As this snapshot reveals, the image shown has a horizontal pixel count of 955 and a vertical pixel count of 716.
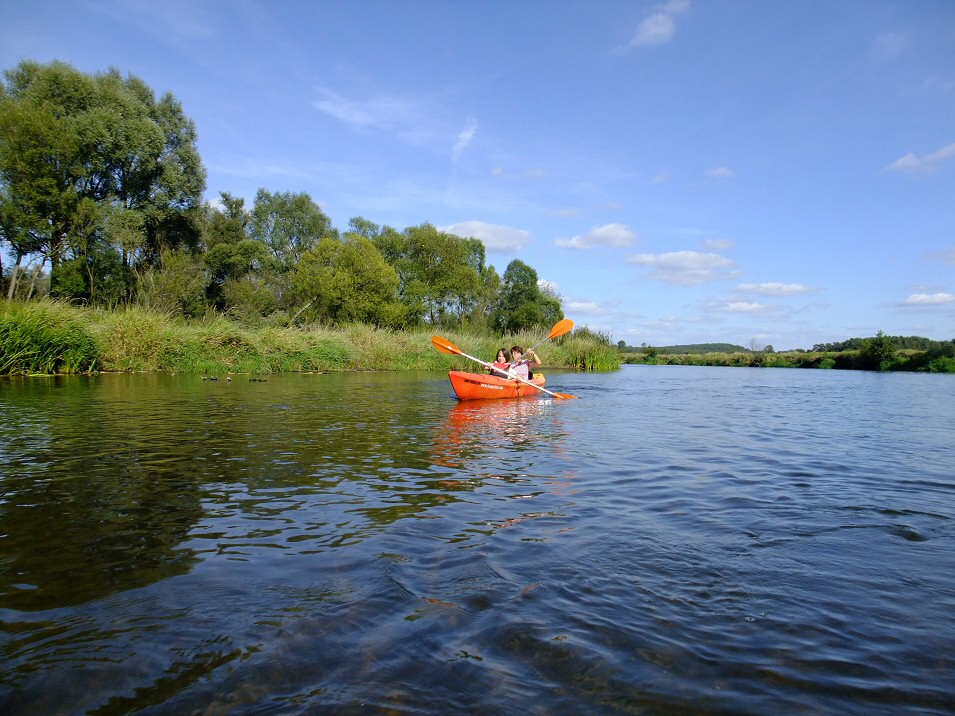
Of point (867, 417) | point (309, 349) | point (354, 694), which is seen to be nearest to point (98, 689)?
point (354, 694)

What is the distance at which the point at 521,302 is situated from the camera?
52.9 m

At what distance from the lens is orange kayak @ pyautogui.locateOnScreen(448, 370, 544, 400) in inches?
531

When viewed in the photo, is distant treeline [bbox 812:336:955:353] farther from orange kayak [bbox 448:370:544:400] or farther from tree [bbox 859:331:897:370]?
orange kayak [bbox 448:370:544:400]

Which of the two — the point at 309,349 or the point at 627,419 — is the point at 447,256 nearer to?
the point at 309,349

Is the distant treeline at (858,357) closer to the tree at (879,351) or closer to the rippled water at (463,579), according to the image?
the tree at (879,351)

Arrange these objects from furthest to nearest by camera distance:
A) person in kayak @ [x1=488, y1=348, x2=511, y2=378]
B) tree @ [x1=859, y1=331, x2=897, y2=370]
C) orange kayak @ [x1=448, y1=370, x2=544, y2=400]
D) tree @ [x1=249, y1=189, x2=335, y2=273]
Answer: tree @ [x1=249, y1=189, x2=335, y2=273] → tree @ [x1=859, y1=331, x2=897, y2=370] → person in kayak @ [x1=488, y1=348, x2=511, y2=378] → orange kayak @ [x1=448, y1=370, x2=544, y2=400]

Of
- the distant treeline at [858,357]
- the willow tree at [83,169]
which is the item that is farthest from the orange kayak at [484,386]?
the willow tree at [83,169]

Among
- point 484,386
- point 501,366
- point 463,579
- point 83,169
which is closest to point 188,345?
point 501,366

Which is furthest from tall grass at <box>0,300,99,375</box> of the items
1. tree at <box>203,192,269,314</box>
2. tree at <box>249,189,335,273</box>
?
tree at <box>249,189,335,273</box>

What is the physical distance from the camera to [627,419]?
11.5 meters

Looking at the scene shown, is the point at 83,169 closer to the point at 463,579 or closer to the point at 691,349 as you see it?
the point at 463,579

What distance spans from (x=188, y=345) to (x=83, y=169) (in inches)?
656

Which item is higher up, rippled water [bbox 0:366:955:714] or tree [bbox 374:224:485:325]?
tree [bbox 374:224:485:325]

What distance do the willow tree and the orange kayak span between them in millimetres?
24982
